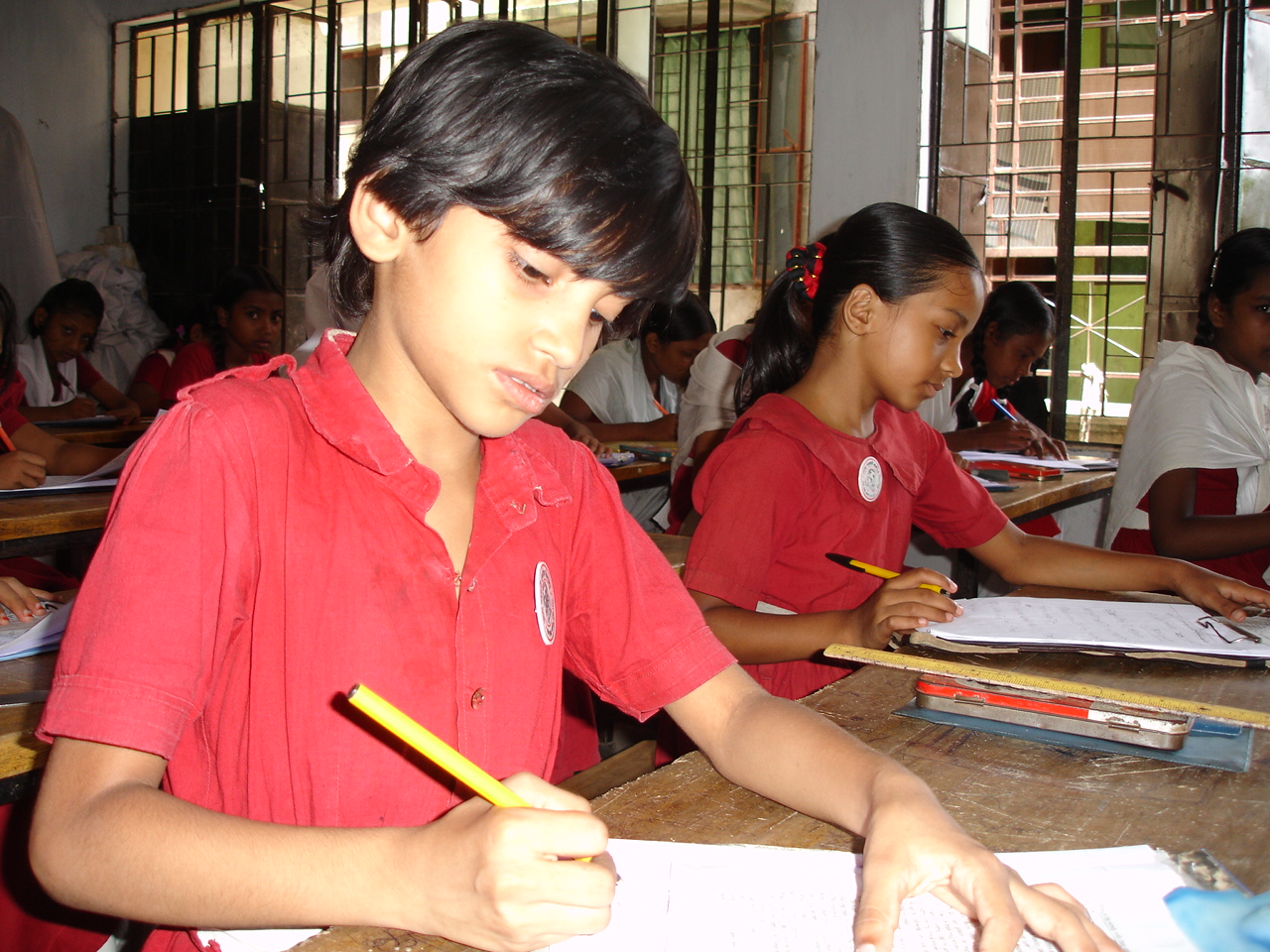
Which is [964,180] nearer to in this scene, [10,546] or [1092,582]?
[1092,582]

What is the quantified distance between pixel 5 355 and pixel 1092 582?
274cm

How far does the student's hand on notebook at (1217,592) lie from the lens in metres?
1.37

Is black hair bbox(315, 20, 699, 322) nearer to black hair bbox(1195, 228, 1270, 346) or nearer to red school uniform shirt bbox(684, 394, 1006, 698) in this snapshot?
red school uniform shirt bbox(684, 394, 1006, 698)

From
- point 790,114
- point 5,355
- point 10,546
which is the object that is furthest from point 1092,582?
point 790,114

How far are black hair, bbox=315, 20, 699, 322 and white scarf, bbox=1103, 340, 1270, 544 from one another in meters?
1.96

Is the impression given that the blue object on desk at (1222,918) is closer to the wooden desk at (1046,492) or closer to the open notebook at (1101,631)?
the open notebook at (1101,631)

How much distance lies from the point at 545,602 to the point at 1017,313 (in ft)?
11.4

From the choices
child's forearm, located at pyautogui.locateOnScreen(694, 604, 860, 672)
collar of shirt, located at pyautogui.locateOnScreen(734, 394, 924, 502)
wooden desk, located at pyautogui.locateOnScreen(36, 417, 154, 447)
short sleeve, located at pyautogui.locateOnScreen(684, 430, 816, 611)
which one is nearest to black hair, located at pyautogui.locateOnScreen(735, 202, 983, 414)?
collar of shirt, located at pyautogui.locateOnScreen(734, 394, 924, 502)

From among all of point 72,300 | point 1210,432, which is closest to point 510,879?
point 1210,432

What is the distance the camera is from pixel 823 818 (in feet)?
2.54

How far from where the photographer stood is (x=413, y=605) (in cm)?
78

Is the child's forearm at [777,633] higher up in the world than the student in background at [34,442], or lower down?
lower down

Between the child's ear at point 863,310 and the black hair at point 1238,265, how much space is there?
128 cm

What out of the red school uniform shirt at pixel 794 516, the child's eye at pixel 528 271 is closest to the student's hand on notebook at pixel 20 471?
the red school uniform shirt at pixel 794 516
